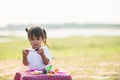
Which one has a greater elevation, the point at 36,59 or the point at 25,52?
the point at 25,52

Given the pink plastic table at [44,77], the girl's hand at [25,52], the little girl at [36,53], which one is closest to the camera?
the pink plastic table at [44,77]

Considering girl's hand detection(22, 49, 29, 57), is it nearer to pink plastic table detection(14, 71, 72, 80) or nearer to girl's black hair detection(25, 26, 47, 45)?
girl's black hair detection(25, 26, 47, 45)

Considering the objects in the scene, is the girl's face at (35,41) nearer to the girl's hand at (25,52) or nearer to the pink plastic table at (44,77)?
the girl's hand at (25,52)

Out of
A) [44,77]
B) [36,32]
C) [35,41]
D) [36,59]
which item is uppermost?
[36,32]

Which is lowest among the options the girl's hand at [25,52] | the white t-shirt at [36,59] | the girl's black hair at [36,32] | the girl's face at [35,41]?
the white t-shirt at [36,59]

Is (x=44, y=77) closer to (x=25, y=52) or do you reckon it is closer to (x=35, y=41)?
(x=25, y=52)

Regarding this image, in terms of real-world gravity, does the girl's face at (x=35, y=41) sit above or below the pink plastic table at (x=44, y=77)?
above

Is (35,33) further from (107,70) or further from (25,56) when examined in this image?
(107,70)

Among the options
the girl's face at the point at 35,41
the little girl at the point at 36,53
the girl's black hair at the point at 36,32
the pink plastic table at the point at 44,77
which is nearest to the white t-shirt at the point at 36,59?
the little girl at the point at 36,53

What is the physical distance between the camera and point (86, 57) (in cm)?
1777

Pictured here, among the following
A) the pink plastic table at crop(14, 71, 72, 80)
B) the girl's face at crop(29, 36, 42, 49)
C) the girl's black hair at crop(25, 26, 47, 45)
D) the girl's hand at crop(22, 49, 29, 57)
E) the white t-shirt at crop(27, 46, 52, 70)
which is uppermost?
the girl's black hair at crop(25, 26, 47, 45)

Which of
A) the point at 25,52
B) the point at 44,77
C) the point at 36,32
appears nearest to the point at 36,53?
the point at 25,52

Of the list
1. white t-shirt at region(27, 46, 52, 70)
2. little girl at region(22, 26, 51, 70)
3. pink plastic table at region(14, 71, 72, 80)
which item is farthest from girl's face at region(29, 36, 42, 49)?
pink plastic table at region(14, 71, 72, 80)

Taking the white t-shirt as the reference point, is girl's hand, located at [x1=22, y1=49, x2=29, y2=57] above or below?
above
